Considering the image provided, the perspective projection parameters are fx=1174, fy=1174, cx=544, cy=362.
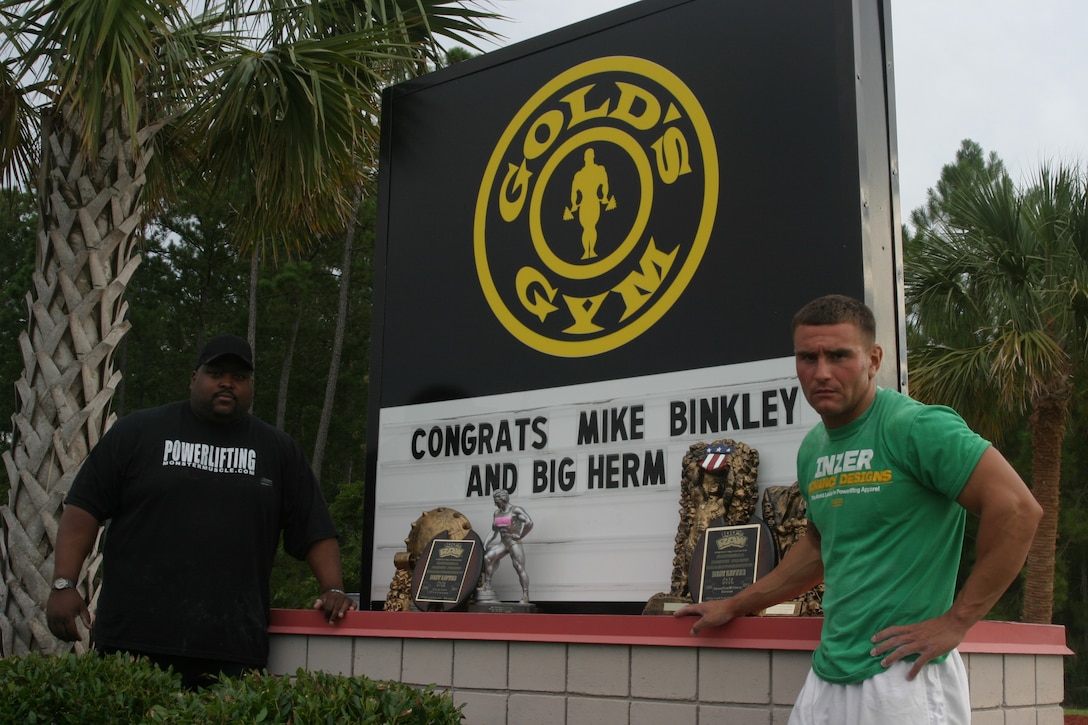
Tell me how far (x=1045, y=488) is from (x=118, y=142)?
11.1 meters

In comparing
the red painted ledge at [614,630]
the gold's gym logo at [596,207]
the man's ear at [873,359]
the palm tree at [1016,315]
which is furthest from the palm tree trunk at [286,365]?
the man's ear at [873,359]

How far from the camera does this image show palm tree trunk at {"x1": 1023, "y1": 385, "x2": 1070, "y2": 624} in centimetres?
1363

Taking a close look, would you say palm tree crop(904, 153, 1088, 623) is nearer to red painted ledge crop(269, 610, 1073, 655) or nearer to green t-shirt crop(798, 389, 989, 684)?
red painted ledge crop(269, 610, 1073, 655)

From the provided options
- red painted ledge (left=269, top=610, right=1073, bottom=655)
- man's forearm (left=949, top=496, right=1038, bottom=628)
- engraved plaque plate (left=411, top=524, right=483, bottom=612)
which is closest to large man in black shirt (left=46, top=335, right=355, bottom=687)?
red painted ledge (left=269, top=610, right=1073, bottom=655)

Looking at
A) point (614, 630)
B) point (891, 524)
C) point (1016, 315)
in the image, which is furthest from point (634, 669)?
point (1016, 315)

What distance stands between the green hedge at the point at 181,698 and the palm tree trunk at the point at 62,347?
9.64ft

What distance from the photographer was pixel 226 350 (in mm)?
5125

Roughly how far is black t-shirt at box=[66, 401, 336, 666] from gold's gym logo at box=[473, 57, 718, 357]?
1.46 m

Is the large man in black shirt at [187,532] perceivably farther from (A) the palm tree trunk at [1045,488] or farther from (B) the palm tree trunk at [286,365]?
(B) the palm tree trunk at [286,365]

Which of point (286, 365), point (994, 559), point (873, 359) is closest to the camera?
point (994, 559)

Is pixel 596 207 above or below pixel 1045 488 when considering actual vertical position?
above

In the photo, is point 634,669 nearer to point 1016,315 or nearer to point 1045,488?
point 1016,315

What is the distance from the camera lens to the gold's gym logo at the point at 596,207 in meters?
5.23

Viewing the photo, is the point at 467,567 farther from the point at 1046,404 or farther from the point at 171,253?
the point at 171,253
